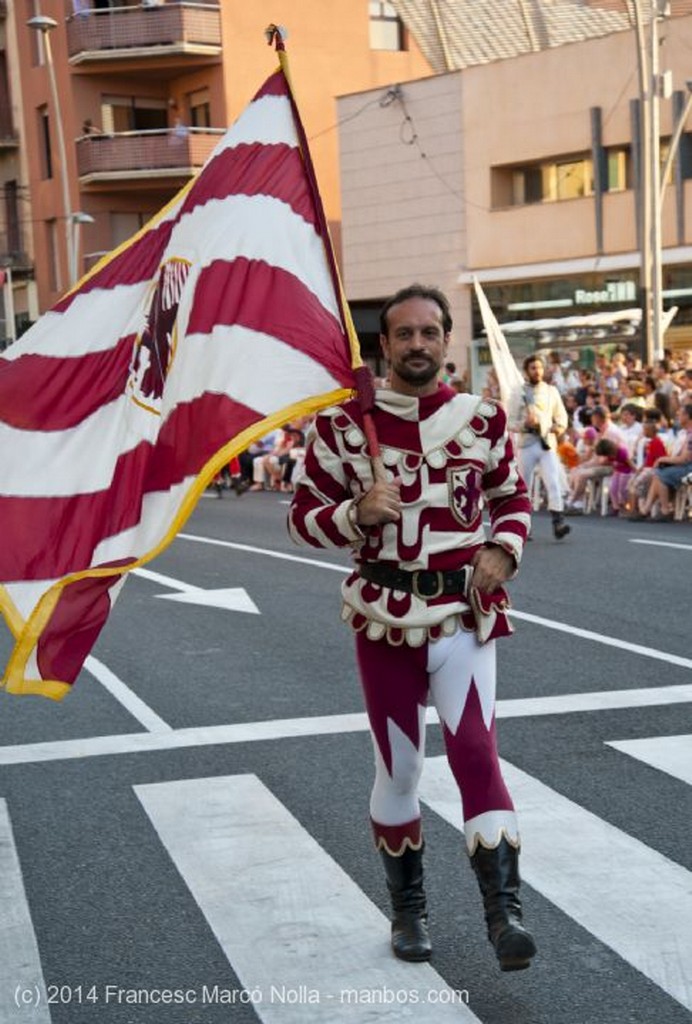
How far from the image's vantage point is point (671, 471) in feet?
63.1

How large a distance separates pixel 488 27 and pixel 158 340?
153ft

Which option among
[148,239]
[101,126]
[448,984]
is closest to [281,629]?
[148,239]

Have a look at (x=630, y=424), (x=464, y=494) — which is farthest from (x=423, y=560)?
(x=630, y=424)

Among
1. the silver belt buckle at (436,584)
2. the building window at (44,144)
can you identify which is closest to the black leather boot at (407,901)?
the silver belt buckle at (436,584)

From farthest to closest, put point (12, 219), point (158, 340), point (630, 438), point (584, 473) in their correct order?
point (12, 219)
point (584, 473)
point (630, 438)
point (158, 340)

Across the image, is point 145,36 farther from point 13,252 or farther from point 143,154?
point 13,252

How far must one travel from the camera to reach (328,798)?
6945 millimetres

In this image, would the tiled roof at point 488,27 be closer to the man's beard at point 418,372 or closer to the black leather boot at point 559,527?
the black leather boot at point 559,527

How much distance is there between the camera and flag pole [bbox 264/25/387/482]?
4.87m

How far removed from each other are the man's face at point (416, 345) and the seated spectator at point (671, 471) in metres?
14.5

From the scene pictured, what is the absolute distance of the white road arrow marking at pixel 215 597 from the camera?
1298cm

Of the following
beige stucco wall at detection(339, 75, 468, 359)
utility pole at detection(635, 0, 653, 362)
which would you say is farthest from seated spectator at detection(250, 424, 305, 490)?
beige stucco wall at detection(339, 75, 468, 359)

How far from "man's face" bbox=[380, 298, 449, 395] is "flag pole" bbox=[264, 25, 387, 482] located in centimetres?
11

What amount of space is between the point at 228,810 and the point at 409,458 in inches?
95.7
